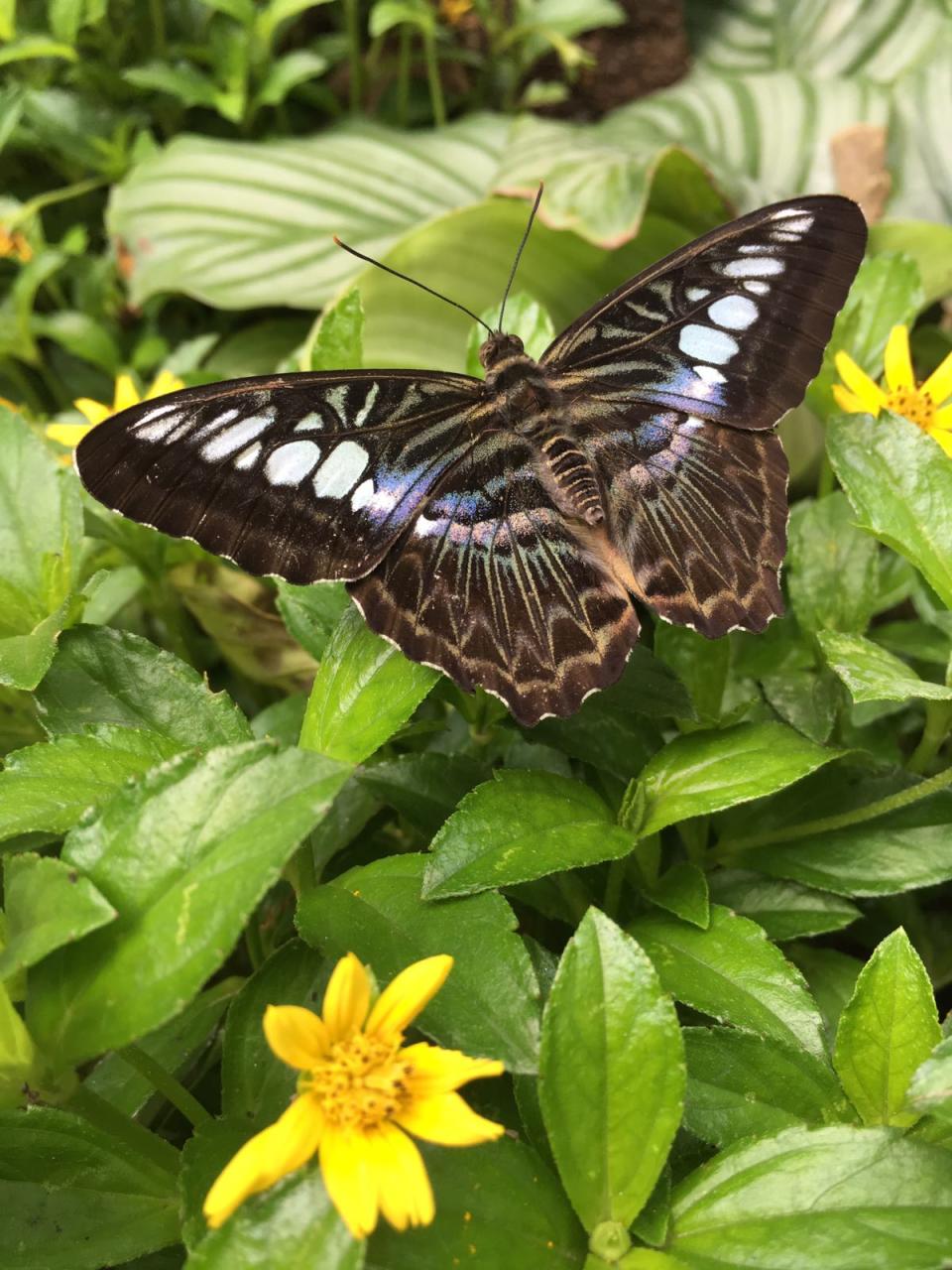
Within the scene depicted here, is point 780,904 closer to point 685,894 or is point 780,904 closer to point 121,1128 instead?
point 685,894

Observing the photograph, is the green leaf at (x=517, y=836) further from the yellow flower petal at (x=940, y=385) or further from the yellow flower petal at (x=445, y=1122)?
the yellow flower petal at (x=940, y=385)

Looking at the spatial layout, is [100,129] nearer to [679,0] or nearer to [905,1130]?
[679,0]

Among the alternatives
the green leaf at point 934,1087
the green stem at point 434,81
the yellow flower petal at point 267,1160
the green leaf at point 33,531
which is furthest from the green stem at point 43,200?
the green leaf at point 934,1087

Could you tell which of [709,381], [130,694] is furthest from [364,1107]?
[709,381]

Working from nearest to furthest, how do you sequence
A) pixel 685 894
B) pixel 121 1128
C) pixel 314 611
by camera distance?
pixel 121 1128
pixel 685 894
pixel 314 611

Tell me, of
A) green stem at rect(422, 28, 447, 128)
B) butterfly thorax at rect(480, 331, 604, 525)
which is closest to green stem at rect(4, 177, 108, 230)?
green stem at rect(422, 28, 447, 128)

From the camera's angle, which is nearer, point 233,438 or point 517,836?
point 517,836
